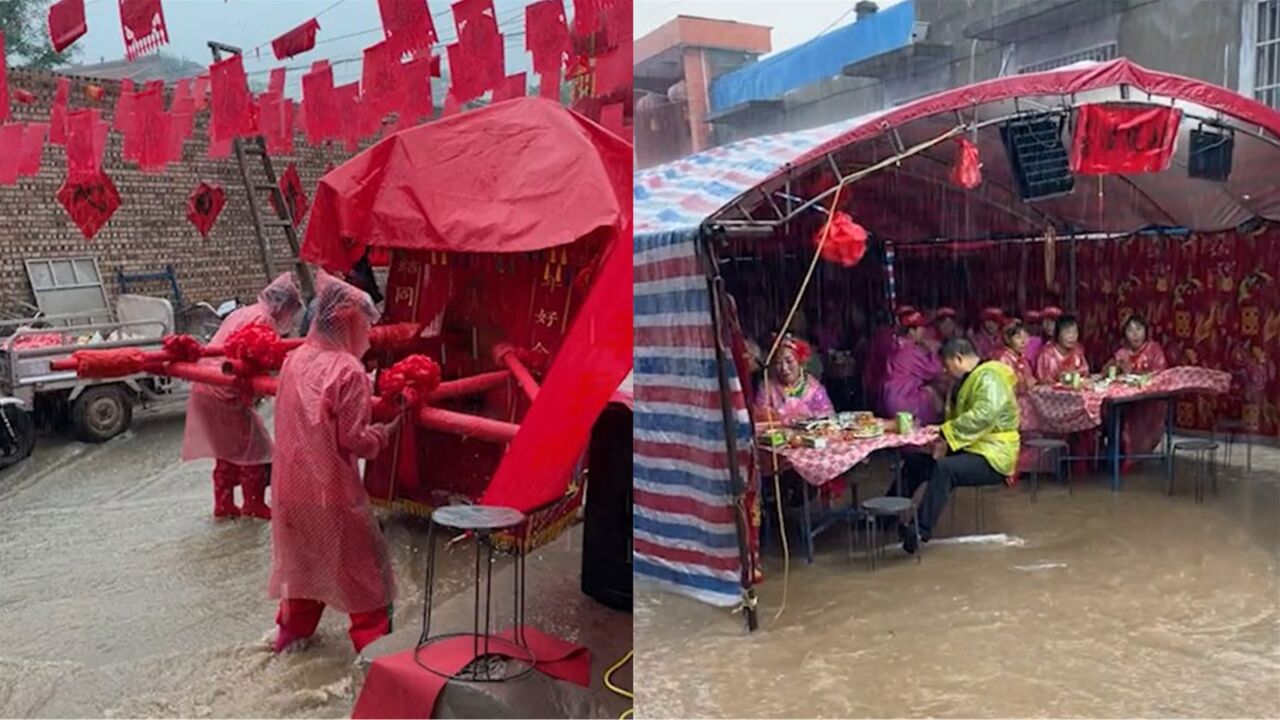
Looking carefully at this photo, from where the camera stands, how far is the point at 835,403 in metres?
7.96

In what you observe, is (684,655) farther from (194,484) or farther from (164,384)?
(164,384)

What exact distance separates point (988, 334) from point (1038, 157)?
2.20 meters

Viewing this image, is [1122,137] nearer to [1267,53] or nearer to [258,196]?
[1267,53]

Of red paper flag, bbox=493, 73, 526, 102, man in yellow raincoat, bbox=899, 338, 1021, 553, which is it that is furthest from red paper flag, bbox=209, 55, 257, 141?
man in yellow raincoat, bbox=899, 338, 1021, 553


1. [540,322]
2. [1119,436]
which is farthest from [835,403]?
[540,322]

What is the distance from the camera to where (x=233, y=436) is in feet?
17.7

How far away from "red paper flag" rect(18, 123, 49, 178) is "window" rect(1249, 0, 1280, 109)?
26.0ft

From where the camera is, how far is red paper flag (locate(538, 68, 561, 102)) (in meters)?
3.96

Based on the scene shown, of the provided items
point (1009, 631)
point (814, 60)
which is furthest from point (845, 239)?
point (1009, 631)

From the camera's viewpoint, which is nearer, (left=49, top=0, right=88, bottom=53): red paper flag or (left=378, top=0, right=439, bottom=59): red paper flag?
(left=378, top=0, right=439, bottom=59): red paper flag

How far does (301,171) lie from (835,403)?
4.35 meters

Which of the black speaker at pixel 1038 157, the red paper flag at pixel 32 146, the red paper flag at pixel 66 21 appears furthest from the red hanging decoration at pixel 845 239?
the red paper flag at pixel 32 146

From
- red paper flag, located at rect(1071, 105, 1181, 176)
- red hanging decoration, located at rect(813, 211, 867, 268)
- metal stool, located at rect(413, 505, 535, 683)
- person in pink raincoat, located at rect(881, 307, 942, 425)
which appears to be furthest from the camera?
person in pink raincoat, located at rect(881, 307, 942, 425)

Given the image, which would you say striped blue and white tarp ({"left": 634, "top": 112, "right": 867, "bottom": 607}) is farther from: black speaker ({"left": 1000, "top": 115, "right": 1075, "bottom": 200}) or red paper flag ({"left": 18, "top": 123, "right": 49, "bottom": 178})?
red paper flag ({"left": 18, "top": 123, "right": 49, "bottom": 178})
